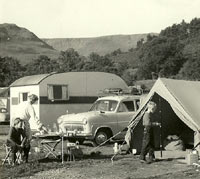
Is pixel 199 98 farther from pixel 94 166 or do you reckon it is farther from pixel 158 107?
pixel 94 166

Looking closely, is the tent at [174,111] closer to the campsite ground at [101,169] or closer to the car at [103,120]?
the campsite ground at [101,169]

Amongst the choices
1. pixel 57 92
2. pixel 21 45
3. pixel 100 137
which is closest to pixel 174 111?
pixel 100 137

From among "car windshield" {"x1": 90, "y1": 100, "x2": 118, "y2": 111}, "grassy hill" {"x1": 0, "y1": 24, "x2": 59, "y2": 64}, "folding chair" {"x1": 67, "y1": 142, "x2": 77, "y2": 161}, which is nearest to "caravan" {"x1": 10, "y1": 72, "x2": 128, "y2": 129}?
"car windshield" {"x1": 90, "y1": 100, "x2": 118, "y2": 111}

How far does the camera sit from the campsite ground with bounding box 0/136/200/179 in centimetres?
1000

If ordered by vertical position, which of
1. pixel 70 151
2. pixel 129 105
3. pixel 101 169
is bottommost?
pixel 101 169

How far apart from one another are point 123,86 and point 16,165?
35.6ft

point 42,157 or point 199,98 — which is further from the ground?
point 199,98

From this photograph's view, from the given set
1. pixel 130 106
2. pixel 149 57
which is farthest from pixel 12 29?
pixel 130 106

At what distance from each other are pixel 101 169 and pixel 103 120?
4961mm

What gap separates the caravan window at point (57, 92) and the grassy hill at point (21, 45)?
110954 mm

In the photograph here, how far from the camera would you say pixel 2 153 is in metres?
14.0

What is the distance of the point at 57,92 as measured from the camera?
2052 centimetres

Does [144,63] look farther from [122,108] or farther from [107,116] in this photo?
[107,116]

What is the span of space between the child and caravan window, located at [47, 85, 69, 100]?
8.91 meters
